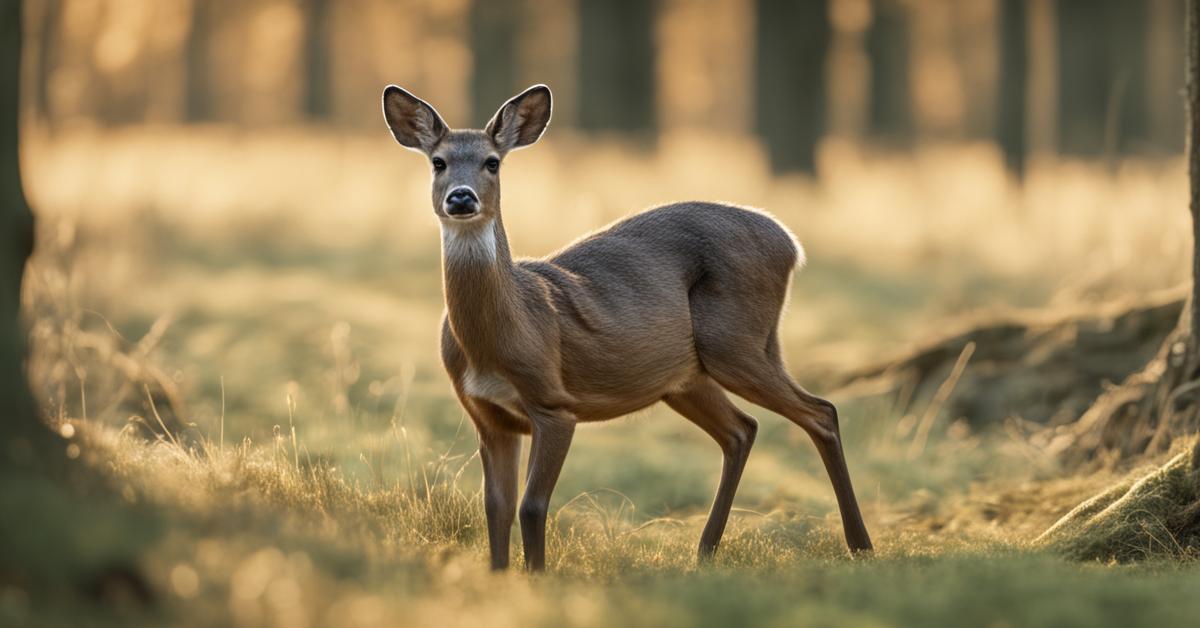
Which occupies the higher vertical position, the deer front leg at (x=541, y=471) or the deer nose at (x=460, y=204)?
the deer nose at (x=460, y=204)

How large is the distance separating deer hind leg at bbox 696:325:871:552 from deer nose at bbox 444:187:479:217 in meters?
1.35

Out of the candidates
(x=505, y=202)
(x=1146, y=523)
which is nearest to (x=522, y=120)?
(x=1146, y=523)

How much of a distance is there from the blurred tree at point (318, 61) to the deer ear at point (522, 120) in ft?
88.9

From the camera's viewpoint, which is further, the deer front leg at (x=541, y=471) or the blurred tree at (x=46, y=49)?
the blurred tree at (x=46, y=49)

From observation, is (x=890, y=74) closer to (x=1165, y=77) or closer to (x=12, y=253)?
(x=1165, y=77)

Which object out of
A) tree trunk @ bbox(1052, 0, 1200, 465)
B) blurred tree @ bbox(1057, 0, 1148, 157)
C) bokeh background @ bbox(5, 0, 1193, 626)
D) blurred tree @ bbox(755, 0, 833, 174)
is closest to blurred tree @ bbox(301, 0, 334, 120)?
bokeh background @ bbox(5, 0, 1193, 626)

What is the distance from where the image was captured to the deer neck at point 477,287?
6.44m

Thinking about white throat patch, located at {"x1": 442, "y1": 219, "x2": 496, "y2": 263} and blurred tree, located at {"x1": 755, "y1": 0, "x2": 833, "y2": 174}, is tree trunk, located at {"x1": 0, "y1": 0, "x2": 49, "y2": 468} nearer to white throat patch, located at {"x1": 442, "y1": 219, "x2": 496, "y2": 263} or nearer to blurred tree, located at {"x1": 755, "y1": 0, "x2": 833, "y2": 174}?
white throat patch, located at {"x1": 442, "y1": 219, "x2": 496, "y2": 263}

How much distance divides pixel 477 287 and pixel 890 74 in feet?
133

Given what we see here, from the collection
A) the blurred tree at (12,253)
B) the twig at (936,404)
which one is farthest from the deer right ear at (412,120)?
the twig at (936,404)

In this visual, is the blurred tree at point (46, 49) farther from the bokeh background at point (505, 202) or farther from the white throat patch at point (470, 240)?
the white throat patch at point (470, 240)

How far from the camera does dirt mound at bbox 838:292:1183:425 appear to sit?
9.64 meters

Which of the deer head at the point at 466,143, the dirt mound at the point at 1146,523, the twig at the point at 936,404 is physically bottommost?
the twig at the point at 936,404

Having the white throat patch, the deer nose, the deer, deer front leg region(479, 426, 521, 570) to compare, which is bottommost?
deer front leg region(479, 426, 521, 570)
